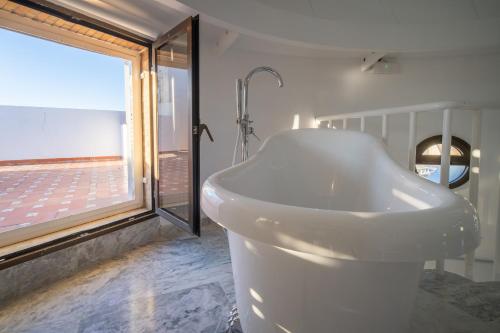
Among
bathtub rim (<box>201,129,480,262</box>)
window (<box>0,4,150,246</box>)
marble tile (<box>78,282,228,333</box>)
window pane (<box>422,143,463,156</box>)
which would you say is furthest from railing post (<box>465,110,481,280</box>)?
window (<box>0,4,150,246</box>)

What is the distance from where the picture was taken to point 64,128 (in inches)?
233

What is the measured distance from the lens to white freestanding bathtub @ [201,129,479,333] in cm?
40

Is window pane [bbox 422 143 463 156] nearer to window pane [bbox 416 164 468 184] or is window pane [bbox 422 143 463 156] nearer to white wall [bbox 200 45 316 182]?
window pane [bbox 416 164 468 184]

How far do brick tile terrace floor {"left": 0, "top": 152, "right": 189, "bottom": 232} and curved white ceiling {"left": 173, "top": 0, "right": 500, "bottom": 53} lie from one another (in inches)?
55.2

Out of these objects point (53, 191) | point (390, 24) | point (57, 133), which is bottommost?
point (53, 191)

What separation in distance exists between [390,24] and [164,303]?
2.79m

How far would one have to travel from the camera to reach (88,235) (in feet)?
5.60

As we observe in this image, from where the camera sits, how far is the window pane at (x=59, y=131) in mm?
2750

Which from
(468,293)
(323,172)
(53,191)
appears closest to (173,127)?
(323,172)

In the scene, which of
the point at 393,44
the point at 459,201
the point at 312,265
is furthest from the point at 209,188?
the point at 393,44

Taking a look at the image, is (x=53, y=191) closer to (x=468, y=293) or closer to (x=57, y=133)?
(x=57, y=133)

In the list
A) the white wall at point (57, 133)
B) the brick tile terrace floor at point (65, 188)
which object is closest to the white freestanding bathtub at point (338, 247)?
the brick tile terrace floor at point (65, 188)

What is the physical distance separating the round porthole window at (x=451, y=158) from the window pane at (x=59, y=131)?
10.3 feet

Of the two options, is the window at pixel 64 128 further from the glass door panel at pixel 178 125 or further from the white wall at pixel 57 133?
the glass door panel at pixel 178 125
